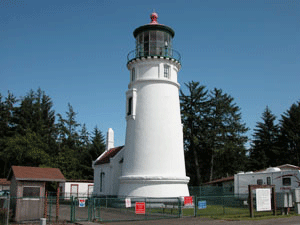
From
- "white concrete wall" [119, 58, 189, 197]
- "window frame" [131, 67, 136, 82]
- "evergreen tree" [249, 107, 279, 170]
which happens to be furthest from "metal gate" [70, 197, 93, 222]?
"evergreen tree" [249, 107, 279, 170]

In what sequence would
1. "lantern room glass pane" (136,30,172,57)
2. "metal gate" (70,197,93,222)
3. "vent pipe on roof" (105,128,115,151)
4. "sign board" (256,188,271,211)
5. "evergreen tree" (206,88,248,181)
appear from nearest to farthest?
"metal gate" (70,197,93,222)
"sign board" (256,188,271,211)
"lantern room glass pane" (136,30,172,57)
"vent pipe on roof" (105,128,115,151)
"evergreen tree" (206,88,248,181)

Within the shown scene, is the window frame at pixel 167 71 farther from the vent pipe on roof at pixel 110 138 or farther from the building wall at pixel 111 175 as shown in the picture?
the vent pipe on roof at pixel 110 138

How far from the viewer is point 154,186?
76.5ft

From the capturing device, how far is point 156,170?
23.6 metres

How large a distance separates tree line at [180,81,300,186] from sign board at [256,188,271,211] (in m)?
25.9

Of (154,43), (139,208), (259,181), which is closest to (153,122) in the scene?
(154,43)

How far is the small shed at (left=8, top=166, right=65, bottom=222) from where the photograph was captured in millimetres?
15344

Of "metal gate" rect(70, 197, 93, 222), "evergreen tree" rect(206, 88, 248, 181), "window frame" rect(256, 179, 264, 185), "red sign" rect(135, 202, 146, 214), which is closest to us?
"metal gate" rect(70, 197, 93, 222)

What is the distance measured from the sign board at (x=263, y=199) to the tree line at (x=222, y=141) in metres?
25.9

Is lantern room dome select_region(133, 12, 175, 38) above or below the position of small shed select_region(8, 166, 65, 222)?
above

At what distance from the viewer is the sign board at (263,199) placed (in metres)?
18.0

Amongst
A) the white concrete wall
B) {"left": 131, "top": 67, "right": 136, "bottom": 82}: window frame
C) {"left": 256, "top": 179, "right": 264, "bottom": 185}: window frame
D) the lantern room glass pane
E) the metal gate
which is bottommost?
the metal gate

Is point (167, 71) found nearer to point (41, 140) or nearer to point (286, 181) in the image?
point (286, 181)

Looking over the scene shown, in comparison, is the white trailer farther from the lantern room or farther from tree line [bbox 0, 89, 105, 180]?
tree line [bbox 0, 89, 105, 180]
